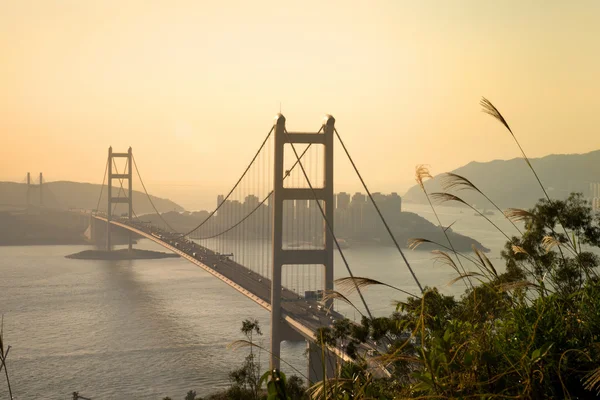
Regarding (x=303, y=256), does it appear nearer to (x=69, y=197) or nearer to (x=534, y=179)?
(x=534, y=179)

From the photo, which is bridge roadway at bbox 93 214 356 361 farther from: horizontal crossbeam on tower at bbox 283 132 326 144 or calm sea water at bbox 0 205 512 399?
horizontal crossbeam on tower at bbox 283 132 326 144

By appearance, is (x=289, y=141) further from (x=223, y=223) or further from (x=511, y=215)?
(x=223, y=223)

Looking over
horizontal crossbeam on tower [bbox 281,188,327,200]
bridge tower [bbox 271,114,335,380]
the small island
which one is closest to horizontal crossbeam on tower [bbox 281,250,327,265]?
bridge tower [bbox 271,114,335,380]

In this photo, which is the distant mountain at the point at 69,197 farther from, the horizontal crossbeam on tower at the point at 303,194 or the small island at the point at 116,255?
the horizontal crossbeam on tower at the point at 303,194

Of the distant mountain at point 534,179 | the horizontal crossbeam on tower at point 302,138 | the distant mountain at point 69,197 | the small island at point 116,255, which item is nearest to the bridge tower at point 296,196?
the horizontal crossbeam on tower at point 302,138

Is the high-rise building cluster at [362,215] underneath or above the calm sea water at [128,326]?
above

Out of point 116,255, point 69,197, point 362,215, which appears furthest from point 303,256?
point 69,197
